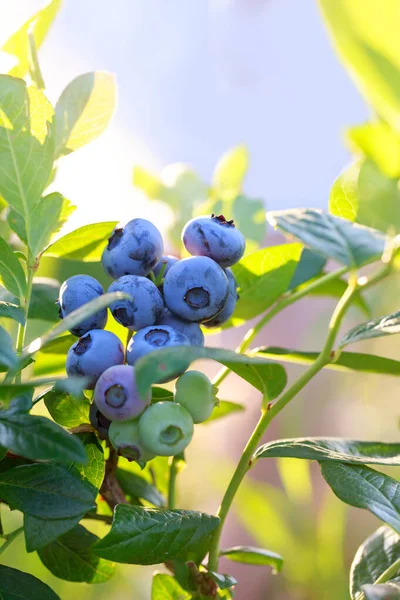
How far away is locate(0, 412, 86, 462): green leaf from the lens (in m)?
0.36

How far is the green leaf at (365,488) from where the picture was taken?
0.47m

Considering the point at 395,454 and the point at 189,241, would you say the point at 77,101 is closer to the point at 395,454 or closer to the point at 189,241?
the point at 189,241

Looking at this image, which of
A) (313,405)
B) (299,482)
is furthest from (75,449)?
(313,405)

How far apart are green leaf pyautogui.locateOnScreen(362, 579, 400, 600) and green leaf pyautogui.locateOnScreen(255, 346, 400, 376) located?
0.18 m

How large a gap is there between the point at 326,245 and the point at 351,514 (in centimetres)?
166

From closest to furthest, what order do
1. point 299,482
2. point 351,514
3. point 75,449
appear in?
1. point 75,449
2. point 299,482
3. point 351,514

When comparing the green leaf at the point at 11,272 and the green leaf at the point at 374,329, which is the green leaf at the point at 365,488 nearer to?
the green leaf at the point at 374,329

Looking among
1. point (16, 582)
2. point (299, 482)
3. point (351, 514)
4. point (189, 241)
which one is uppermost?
point (189, 241)

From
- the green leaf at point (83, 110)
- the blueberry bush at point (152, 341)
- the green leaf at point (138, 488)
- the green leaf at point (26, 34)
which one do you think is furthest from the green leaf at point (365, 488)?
the green leaf at point (26, 34)

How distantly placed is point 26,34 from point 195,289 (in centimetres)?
31

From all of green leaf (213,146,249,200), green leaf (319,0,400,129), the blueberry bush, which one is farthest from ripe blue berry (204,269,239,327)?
green leaf (213,146,249,200)

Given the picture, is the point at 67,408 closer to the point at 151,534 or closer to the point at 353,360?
the point at 151,534

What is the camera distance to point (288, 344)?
6.44 ft

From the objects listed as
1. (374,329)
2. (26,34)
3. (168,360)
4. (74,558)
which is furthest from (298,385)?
(26,34)
